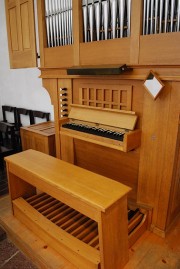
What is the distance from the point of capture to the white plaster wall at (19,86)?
4.87m

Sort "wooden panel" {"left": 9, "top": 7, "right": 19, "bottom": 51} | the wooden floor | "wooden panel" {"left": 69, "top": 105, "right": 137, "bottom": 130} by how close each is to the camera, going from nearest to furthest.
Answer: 1. the wooden floor
2. "wooden panel" {"left": 69, "top": 105, "right": 137, "bottom": 130}
3. "wooden panel" {"left": 9, "top": 7, "right": 19, "bottom": 51}

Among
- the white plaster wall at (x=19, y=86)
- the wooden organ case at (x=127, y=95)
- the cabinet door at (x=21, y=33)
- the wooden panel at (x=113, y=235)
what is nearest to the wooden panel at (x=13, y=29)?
the cabinet door at (x=21, y=33)

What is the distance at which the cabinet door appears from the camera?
310 cm

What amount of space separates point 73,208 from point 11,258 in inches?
36.5

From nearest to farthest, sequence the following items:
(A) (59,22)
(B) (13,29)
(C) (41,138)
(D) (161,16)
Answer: (D) (161,16)
(A) (59,22)
(B) (13,29)
(C) (41,138)

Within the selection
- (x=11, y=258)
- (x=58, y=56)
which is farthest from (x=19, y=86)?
(x=11, y=258)

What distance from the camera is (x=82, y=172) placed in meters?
2.23

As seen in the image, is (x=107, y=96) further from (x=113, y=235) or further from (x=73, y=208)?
(x=113, y=235)

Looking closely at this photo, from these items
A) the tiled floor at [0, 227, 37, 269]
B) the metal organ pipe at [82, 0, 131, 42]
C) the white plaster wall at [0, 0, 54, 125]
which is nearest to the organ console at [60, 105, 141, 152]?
the metal organ pipe at [82, 0, 131, 42]

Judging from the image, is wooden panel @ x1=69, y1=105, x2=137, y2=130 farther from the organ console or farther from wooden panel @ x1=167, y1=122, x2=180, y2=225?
wooden panel @ x1=167, y1=122, x2=180, y2=225

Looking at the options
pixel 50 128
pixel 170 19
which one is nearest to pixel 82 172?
pixel 170 19

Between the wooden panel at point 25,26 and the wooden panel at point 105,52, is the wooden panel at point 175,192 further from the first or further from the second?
the wooden panel at point 25,26

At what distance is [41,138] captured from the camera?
3.97 meters

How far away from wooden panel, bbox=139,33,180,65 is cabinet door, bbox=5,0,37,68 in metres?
1.70
